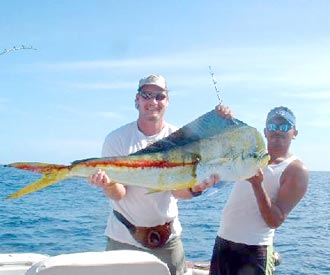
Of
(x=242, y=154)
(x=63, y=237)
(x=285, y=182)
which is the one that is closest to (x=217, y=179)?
(x=242, y=154)

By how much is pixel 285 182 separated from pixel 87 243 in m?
10.1

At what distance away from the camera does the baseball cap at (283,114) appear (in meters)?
4.24

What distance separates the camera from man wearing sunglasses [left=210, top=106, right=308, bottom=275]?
4.09m

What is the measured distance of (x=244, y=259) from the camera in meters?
4.18

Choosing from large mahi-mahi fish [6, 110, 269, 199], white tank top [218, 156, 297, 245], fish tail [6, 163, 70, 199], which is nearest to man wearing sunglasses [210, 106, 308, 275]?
white tank top [218, 156, 297, 245]

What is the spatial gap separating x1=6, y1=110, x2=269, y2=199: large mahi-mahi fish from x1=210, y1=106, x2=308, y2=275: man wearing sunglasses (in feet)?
1.84

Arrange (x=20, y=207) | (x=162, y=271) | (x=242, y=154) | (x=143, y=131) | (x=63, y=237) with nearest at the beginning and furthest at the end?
(x=162, y=271) → (x=242, y=154) → (x=143, y=131) → (x=63, y=237) → (x=20, y=207)

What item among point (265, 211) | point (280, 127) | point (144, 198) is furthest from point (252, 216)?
point (144, 198)

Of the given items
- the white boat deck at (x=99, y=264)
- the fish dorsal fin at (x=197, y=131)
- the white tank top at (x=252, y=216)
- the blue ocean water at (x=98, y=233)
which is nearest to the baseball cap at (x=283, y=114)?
the white tank top at (x=252, y=216)

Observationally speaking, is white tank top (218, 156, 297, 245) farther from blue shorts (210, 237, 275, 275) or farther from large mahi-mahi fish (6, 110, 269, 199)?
large mahi-mahi fish (6, 110, 269, 199)

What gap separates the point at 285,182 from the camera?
4105 mm

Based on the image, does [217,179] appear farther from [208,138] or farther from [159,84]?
[159,84]

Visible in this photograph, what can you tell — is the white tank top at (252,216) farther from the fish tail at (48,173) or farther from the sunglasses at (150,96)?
the fish tail at (48,173)

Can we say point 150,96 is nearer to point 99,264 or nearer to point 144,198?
point 144,198
